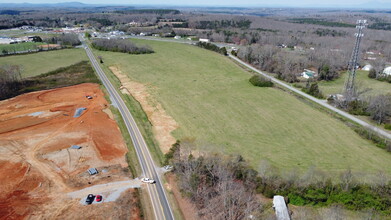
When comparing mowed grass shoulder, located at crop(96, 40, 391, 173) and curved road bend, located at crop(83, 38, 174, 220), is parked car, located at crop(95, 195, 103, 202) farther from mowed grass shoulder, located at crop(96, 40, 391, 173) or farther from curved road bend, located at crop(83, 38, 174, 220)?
mowed grass shoulder, located at crop(96, 40, 391, 173)

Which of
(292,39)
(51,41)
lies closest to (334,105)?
(292,39)

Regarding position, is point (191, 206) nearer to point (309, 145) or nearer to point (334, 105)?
point (309, 145)

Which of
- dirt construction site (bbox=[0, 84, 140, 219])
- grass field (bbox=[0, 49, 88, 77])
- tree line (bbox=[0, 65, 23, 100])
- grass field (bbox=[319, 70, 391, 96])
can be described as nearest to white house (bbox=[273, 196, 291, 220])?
dirt construction site (bbox=[0, 84, 140, 219])

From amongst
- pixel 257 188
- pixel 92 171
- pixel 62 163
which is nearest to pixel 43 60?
pixel 62 163

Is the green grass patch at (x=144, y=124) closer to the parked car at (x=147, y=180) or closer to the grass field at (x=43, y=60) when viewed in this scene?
the parked car at (x=147, y=180)

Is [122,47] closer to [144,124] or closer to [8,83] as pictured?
[8,83]

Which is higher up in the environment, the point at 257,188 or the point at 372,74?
the point at 372,74

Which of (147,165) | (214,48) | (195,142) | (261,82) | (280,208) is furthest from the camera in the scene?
(214,48)
